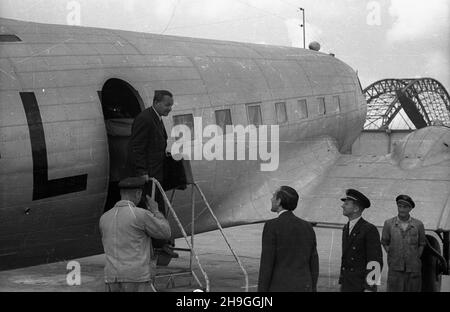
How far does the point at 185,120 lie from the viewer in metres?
11.3

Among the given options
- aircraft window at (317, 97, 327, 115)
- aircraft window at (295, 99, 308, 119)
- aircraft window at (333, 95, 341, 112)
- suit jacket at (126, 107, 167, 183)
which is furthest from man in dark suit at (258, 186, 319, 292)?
aircraft window at (333, 95, 341, 112)

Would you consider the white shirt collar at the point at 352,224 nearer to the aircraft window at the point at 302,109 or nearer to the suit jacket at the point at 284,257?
the suit jacket at the point at 284,257

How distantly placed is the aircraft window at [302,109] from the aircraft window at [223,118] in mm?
2130

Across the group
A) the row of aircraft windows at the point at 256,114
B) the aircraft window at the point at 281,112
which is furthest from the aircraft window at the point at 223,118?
the aircraft window at the point at 281,112

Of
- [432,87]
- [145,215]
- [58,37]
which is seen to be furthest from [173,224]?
[432,87]

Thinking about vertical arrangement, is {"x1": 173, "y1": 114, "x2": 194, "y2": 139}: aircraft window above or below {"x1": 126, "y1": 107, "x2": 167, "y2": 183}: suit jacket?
above

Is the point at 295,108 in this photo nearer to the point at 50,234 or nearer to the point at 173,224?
the point at 173,224

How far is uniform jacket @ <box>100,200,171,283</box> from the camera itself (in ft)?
23.5

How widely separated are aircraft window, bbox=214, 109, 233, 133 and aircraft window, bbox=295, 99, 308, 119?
213cm

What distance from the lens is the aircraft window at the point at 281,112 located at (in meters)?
13.3

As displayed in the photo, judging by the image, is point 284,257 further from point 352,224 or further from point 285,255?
point 352,224

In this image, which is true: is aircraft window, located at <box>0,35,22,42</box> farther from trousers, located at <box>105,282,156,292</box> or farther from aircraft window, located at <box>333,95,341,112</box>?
aircraft window, located at <box>333,95,341,112</box>
